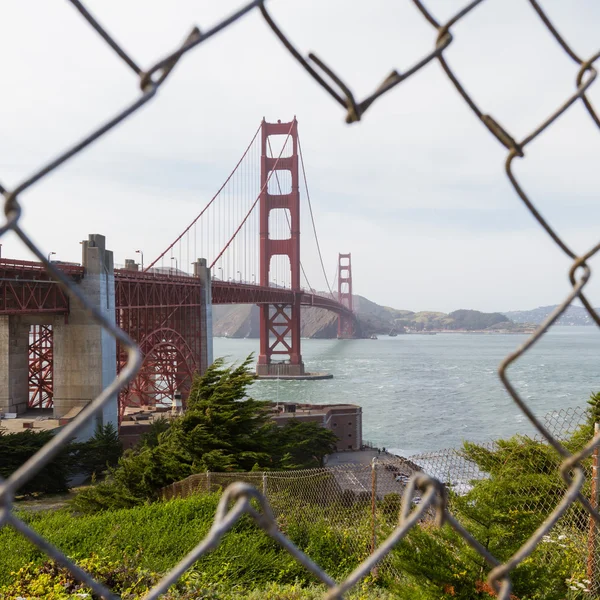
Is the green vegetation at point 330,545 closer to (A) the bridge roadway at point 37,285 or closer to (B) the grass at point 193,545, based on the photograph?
(B) the grass at point 193,545

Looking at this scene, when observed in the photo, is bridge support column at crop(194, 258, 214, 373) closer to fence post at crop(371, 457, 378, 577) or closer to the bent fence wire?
fence post at crop(371, 457, 378, 577)

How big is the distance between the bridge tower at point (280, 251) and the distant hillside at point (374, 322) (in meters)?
61.1

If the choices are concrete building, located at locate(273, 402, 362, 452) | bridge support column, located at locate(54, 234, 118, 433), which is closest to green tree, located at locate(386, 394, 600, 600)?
bridge support column, located at locate(54, 234, 118, 433)

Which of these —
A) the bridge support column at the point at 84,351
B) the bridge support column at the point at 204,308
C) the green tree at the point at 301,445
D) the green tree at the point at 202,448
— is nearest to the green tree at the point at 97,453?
the bridge support column at the point at 84,351

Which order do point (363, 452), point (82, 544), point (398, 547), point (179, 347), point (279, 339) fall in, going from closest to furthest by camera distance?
point (398, 547) → point (82, 544) → point (363, 452) → point (179, 347) → point (279, 339)

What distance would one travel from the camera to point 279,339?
55.4 metres

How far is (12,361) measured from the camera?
2348 centimetres

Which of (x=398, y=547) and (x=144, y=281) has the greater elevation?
(x=144, y=281)

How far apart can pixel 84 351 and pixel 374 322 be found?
12685 centimetres

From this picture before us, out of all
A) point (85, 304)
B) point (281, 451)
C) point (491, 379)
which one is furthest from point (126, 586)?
point (491, 379)

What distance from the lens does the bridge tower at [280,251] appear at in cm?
5472

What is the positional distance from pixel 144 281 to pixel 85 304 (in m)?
25.8

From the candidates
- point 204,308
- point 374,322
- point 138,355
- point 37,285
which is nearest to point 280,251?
point 204,308

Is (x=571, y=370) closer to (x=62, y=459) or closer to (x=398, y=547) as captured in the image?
(x=62, y=459)
